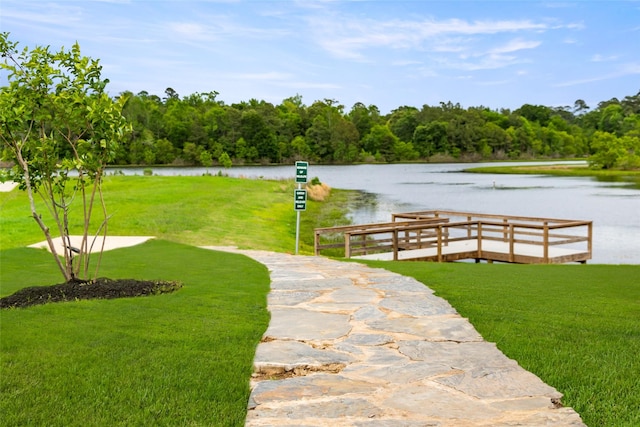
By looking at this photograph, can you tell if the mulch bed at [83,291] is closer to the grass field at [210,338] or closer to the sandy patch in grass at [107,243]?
the grass field at [210,338]

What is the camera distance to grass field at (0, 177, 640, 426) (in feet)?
13.0

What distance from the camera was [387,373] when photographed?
4.40m

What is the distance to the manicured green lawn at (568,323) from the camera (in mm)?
4066

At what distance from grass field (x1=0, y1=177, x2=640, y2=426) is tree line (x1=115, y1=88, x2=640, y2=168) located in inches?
2962

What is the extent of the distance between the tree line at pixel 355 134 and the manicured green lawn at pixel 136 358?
7747 cm

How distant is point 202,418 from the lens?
376 cm

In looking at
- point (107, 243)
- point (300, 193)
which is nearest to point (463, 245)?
point (300, 193)

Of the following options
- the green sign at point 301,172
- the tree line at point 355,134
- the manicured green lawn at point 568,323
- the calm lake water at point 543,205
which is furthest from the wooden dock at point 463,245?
the tree line at point 355,134

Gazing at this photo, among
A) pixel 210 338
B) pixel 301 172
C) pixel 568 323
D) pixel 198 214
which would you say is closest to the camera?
pixel 210 338

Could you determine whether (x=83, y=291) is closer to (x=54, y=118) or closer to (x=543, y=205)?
(x=54, y=118)

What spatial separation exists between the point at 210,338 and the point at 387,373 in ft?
5.90

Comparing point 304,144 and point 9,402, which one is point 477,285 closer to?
point 9,402

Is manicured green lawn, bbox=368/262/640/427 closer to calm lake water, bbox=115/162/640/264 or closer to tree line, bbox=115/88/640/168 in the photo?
calm lake water, bbox=115/162/640/264

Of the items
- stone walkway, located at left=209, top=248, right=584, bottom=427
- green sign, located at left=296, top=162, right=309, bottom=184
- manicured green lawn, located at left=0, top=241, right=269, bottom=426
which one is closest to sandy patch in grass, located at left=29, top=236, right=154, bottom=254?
green sign, located at left=296, top=162, right=309, bottom=184
